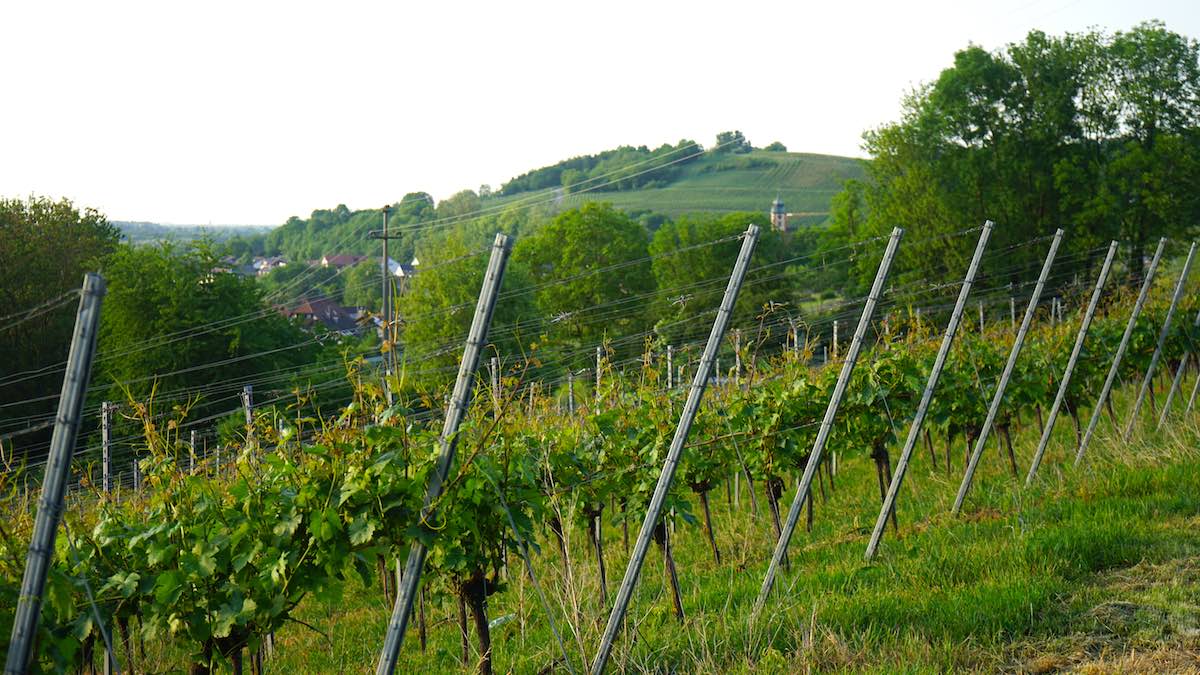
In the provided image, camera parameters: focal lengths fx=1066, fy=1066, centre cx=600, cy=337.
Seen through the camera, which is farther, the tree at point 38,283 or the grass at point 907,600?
the tree at point 38,283

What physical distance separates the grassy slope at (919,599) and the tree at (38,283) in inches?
1000

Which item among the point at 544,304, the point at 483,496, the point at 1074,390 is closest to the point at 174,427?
the point at 483,496

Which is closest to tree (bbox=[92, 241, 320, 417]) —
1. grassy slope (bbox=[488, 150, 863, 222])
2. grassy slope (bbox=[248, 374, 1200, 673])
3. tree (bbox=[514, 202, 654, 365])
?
tree (bbox=[514, 202, 654, 365])

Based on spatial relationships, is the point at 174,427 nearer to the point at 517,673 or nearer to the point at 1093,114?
the point at 517,673

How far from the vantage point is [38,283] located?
106 feet

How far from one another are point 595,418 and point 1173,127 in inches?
1313

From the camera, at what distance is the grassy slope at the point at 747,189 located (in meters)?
77.1

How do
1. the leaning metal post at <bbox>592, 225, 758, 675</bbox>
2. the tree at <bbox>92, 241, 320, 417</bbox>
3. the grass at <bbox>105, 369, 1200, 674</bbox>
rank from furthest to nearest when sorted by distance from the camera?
the tree at <bbox>92, 241, 320, 417</bbox>
the grass at <bbox>105, 369, 1200, 674</bbox>
the leaning metal post at <bbox>592, 225, 758, 675</bbox>

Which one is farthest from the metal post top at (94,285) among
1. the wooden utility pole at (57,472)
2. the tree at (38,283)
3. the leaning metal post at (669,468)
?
the tree at (38,283)

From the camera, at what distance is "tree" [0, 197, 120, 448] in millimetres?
30219

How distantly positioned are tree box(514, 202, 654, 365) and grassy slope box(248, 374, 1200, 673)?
32023 mm

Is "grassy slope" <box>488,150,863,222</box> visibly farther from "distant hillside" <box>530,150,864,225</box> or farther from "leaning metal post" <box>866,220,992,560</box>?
"leaning metal post" <box>866,220,992,560</box>

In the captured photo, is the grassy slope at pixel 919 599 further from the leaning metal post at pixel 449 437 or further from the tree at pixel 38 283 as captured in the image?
the tree at pixel 38 283

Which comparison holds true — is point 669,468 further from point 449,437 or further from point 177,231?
point 177,231
